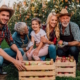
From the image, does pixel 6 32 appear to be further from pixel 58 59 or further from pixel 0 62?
pixel 58 59

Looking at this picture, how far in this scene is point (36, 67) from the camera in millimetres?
3785

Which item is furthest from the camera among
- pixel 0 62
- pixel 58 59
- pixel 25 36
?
pixel 25 36

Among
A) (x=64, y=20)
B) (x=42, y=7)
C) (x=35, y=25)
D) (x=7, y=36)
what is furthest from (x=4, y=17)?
(x=42, y=7)

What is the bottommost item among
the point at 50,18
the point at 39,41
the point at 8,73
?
the point at 8,73

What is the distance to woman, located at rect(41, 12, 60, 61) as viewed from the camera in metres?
4.56

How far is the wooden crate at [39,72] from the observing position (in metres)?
3.78

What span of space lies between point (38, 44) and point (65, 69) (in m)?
0.75

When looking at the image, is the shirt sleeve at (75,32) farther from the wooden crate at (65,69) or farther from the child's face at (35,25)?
the child's face at (35,25)

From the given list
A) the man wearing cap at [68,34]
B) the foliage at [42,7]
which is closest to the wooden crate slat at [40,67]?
the man wearing cap at [68,34]

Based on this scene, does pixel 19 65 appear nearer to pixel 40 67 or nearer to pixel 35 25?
pixel 40 67

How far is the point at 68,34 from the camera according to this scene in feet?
15.5

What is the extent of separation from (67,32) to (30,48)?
788mm

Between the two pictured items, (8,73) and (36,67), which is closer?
(36,67)

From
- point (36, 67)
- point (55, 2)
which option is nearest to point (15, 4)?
point (55, 2)
